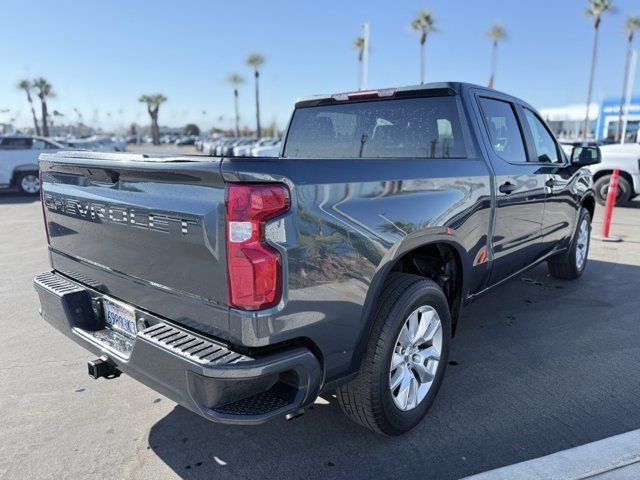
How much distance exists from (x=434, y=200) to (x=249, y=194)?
1259mm

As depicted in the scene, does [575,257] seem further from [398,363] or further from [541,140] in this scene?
[398,363]

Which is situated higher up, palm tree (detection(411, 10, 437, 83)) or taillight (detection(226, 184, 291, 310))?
palm tree (detection(411, 10, 437, 83))

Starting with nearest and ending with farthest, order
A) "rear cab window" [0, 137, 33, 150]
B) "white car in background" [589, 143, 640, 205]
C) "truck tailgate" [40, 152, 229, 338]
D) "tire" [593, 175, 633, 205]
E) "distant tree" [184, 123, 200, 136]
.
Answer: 1. "truck tailgate" [40, 152, 229, 338]
2. "white car in background" [589, 143, 640, 205]
3. "tire" [593, 175, 633, 205]
4. "rear cab window" [0, 137, 33, 150]
5. "distant tree" [184, 123, 200, 136]

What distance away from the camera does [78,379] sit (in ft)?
11.3

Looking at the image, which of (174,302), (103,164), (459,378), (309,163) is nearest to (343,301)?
(309,163)

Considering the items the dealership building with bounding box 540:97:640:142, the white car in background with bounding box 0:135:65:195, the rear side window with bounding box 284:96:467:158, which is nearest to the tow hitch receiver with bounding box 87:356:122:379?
the rear side window with bounding box 284:96:467:158

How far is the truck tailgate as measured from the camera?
199 cm

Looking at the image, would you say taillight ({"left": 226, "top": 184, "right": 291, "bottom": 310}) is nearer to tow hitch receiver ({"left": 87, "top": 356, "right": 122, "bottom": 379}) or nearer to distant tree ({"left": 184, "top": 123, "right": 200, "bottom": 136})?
Answer: tow hitch receiver ({"left": 87, "top": 356, "right": 122, "bottom": 379})

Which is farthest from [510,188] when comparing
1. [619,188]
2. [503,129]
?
[619,188]

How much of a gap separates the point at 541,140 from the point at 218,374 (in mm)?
3868

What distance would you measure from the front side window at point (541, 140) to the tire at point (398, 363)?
2276 millimetres

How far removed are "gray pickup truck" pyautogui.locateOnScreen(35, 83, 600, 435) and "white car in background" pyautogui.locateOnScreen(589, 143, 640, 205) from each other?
30.7ft

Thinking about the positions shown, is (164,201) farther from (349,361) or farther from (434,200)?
(434,200)

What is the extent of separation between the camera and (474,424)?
2.86 metres
